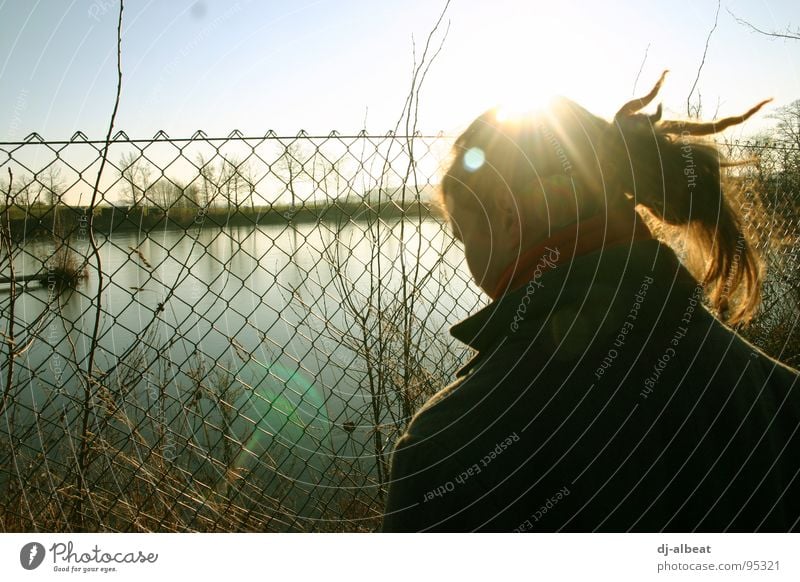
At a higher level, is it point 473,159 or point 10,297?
point 473,159

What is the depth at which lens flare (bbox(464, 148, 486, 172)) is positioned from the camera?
1.32 m

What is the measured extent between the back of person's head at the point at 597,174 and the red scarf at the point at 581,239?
1.0 inches

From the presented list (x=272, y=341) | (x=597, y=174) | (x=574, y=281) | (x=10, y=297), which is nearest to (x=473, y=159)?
(x=597, y=174)

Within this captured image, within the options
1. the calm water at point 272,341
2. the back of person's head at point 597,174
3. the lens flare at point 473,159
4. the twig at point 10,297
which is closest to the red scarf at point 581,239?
the back of person's head at point 597,174

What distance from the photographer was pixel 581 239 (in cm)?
113

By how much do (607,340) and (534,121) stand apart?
557 mm

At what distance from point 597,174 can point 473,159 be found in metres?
0.28

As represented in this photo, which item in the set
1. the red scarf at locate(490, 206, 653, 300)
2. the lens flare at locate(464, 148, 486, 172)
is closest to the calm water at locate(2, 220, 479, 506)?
the lens flare at locate(464, 148, 486, 172)

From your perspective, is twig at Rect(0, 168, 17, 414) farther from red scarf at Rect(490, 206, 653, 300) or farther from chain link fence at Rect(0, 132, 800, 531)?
red scarf at Rect(490, 206, 653, 300)

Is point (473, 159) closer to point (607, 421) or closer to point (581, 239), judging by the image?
point (581, 239)

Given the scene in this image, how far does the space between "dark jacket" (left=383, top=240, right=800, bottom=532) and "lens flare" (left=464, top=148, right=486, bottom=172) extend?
0.38 metres

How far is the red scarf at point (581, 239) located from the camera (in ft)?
3.65

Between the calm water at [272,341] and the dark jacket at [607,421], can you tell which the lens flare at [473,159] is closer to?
the dark jacket at [607,421]

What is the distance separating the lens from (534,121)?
50.4 inches
